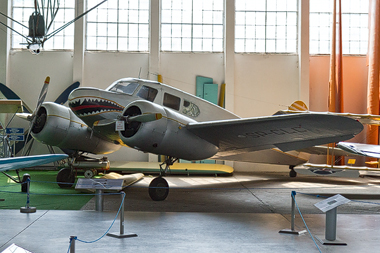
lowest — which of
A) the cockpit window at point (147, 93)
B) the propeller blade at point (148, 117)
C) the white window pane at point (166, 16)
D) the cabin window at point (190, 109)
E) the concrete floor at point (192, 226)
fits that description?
the concrete floor at point (192, 226)

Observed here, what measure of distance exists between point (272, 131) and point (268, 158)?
16.6 feet

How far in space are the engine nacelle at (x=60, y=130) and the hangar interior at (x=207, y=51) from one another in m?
7.54

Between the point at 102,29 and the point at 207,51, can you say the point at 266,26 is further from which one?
the point at 102,29

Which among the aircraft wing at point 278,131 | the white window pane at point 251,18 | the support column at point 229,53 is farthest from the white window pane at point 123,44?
the aircraft wing at point 278,131

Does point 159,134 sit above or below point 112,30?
below

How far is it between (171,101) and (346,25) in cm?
1377

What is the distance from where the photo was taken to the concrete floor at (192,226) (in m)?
4.96

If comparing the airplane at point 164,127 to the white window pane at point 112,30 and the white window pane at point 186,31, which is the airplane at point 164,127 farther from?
the white window pane at point 112,30

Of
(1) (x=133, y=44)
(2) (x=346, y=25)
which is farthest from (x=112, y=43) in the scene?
(2) (x=346, y=25)

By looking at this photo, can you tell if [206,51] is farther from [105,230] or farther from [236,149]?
[105,230]

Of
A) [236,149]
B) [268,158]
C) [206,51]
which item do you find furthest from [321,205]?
[206,51]

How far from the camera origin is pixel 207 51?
19094 millimetres

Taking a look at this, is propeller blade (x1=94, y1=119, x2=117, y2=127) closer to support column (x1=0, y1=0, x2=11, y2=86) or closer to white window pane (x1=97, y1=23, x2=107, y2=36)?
white window pane (x1=97, y1=23, x2=107, y2=36)

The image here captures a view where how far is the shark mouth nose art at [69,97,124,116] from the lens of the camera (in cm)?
887
